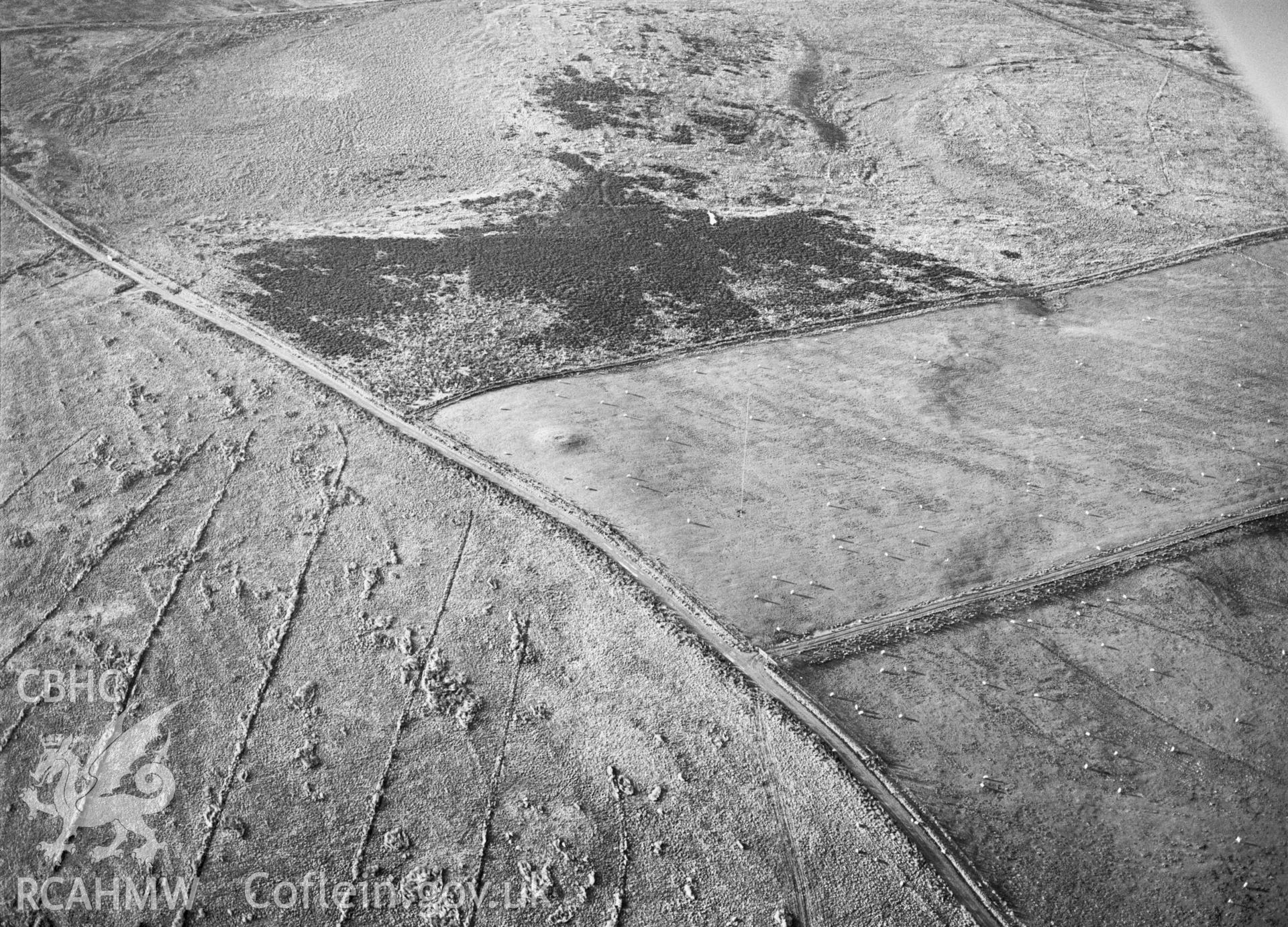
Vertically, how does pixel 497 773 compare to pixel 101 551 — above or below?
below

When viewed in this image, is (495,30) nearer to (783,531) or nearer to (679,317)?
(679,317)

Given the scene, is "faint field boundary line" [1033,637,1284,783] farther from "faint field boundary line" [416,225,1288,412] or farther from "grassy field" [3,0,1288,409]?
"grassy field" [3,0,1288,409]

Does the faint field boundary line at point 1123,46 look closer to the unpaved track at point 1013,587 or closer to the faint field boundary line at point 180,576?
the unpaved track at point 1013,587

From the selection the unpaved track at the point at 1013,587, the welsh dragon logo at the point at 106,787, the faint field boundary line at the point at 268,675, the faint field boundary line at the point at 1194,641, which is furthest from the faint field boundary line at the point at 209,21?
the faint field boundary line at the point at 1194,641

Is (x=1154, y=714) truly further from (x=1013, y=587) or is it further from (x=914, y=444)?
(x=914, y=444)

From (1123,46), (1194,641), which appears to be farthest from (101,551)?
(1123,46)

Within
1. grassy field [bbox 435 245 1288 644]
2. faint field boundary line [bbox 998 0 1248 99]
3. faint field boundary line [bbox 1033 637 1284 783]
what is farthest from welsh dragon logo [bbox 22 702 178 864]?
faint field boundary line [bbox 998 0 1248 99]
